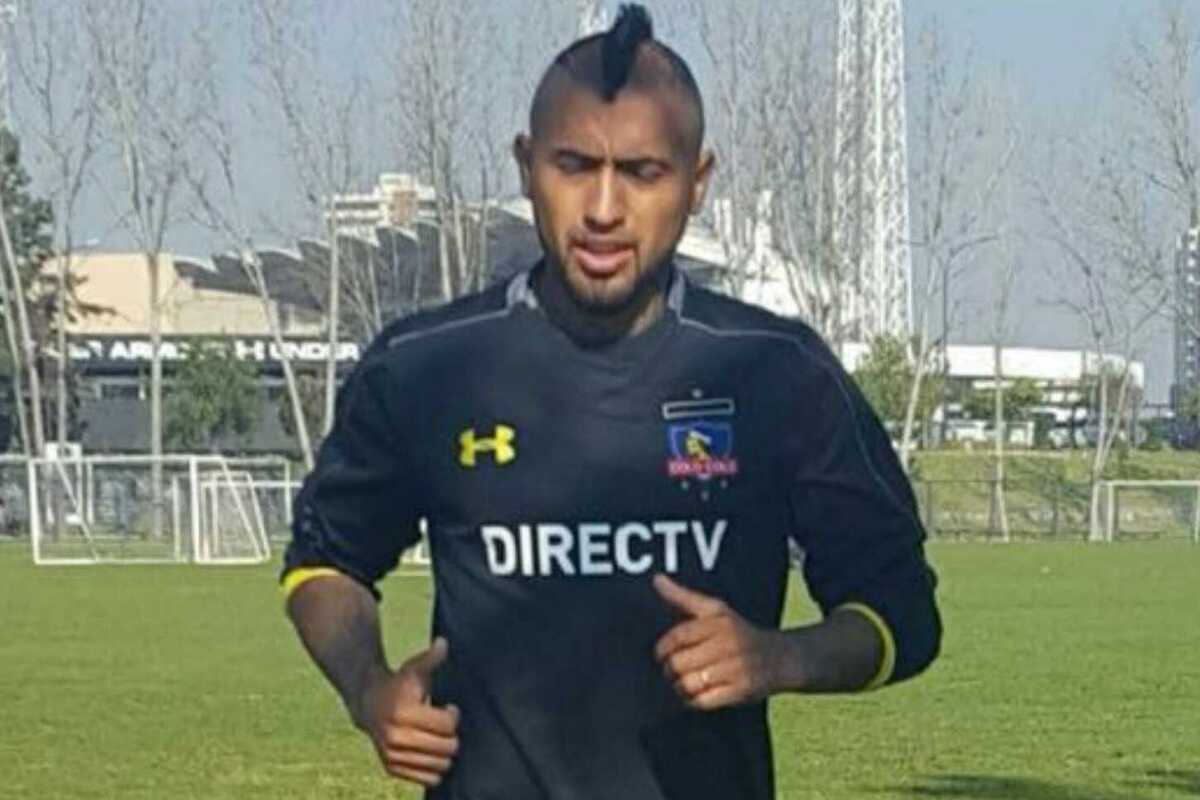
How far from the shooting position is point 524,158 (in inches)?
164

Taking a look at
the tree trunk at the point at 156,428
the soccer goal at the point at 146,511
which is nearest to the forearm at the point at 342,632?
the soccer goal at the point at 146,511

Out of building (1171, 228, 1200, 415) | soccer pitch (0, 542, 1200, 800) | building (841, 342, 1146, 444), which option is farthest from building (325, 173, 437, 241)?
soccer pitch (0, 542, 1200, 800)

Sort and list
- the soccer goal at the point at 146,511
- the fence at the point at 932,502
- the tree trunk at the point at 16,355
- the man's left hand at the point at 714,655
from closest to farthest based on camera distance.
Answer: the man's left hand at the point at 714,655, the soccer goal at the point at 146,511, the fence at the point at 932,502, the tree trunk at the point at 16,355

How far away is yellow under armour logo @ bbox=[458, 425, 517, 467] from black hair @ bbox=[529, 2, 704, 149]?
15.4 inches

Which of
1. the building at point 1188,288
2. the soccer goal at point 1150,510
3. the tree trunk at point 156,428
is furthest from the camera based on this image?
the building at point 1188,288

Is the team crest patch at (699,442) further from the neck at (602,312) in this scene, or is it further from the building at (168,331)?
the building at (168,331)

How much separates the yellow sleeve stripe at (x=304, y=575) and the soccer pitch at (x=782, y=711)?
3029 mm

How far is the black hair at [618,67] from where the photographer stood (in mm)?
4074

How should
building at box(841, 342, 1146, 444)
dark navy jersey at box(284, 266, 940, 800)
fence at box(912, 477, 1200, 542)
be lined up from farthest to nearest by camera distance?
building at box(841, 342, 1146, 444), fence at box(912, 477, 1200, 542), dark navy jersey at box(284, 266, 940, 800)

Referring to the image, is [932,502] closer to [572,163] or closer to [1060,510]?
[1060,510]

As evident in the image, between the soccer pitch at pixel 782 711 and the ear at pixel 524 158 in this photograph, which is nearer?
the ear at pixel 524 158

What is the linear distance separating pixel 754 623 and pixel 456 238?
76701 millimetres

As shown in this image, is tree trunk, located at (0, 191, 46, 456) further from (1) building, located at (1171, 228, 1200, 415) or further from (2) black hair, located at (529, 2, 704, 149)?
(2) black hair, located at (529, 2, 704, 149)

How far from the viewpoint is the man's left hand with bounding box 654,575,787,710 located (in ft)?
12.6
